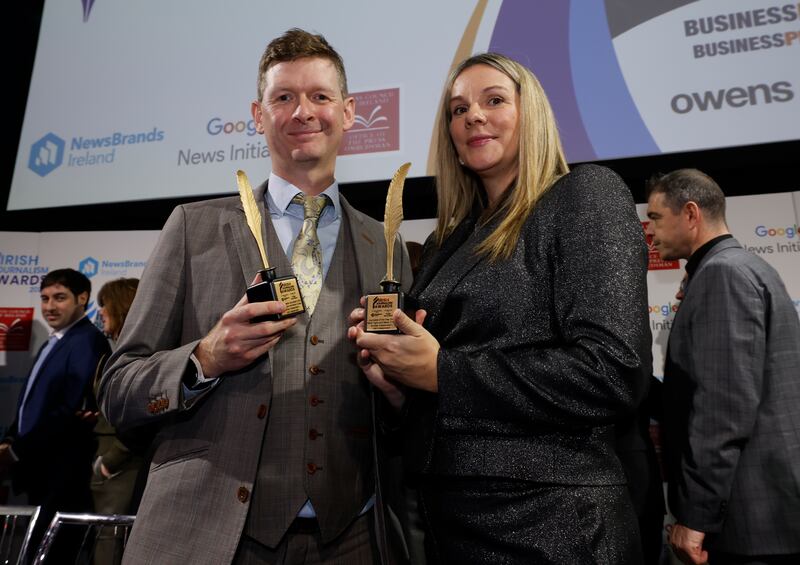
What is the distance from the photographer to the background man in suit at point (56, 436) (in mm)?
3674

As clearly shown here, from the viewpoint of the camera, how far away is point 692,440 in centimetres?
197

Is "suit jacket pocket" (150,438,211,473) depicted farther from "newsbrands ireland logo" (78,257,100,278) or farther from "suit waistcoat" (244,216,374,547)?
"newsbrands ireland logo" (78,257,100,278)

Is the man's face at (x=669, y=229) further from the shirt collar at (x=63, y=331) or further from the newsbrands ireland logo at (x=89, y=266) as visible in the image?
the newsbrands ireland logo at (x=89, y=266)

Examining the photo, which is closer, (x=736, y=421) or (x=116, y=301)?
(x=736, y=421)

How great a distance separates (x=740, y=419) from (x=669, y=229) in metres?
1.00

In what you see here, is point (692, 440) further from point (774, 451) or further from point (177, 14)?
point (177, 14)

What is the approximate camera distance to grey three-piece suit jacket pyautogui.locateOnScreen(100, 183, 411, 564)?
4.17 ft

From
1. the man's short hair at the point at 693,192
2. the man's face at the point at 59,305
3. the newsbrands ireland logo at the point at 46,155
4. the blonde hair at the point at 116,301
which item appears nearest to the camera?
the man's short hair at the point at 693,192

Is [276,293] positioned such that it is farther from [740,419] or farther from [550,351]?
[740,419]

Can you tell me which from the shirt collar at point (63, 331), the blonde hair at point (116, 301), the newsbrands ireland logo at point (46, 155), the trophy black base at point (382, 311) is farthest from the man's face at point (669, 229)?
the newsbrands ireland logo at point (46, 155)

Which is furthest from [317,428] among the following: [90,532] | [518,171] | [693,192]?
[693,192]

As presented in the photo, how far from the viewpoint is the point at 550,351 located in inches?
46.3

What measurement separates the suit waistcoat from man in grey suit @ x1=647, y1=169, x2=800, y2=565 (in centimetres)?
112

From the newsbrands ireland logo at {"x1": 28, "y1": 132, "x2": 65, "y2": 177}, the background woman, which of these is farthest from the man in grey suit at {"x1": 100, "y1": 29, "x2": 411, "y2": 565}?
the newsbrands ireland logo at {"x1": 28, "y1": 132, "x2": 65, "y2": 177}
